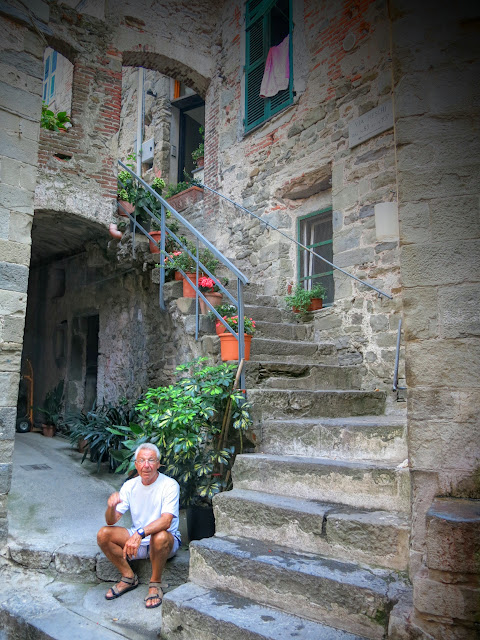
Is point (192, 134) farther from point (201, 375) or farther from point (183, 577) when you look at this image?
point (183, 577)

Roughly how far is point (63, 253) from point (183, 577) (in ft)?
22.2

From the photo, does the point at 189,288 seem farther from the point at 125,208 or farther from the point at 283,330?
the point at 125,208

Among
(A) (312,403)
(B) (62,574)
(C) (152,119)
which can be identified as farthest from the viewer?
(C) (152,119)

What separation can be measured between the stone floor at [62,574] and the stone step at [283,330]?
2.21 metres

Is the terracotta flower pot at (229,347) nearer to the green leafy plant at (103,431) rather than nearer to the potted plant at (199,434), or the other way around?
the potted plant at (199,434)

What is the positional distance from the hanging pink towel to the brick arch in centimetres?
181

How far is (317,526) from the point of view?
9.04 feet

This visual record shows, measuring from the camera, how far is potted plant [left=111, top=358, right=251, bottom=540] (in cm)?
373

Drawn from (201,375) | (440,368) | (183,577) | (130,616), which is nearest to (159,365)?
(201,375)

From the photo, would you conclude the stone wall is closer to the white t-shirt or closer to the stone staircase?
the stone staircase

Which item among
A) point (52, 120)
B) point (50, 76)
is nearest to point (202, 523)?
point (52, 120)

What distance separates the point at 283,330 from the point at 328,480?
2.91 meters

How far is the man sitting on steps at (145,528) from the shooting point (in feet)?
10.3

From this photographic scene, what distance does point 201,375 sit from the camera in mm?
→ 4172
